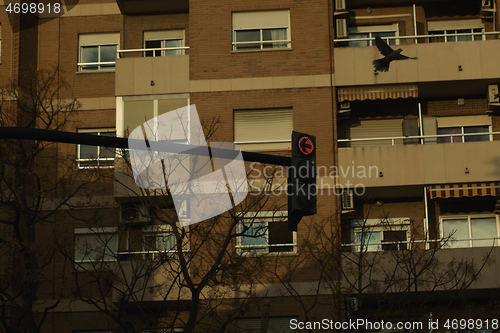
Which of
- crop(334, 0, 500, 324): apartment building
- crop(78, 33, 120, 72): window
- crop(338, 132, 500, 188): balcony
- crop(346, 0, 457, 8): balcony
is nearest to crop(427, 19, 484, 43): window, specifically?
crop(334, 0, 500, 324): apartment building

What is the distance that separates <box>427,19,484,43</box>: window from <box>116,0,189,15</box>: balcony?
797 centimetres

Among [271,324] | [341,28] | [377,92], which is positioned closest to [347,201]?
[377,92]

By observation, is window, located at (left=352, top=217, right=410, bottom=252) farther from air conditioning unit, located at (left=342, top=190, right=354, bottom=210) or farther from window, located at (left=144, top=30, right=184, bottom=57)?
window, located at (left=144, top=30, right=184, bottom=57)

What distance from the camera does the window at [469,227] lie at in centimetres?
1747

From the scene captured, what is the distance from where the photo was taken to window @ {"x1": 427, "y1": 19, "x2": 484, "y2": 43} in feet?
62.0

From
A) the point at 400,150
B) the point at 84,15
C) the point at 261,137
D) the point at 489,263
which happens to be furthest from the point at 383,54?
the point at 84,15

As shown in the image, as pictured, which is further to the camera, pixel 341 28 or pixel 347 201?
pixel 341 28

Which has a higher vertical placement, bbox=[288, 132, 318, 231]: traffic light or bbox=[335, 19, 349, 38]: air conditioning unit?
bbox=[335, 19, 349, 38]: air conditioning unit

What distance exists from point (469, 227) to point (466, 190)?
1.59 m

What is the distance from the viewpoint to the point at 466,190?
54.2 feet

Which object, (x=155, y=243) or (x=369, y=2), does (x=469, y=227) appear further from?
(x=155, y=243)

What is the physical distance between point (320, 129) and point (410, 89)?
9.48 feet

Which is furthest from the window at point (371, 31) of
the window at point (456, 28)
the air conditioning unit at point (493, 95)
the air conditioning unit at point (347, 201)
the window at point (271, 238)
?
the window at point (271, 238)

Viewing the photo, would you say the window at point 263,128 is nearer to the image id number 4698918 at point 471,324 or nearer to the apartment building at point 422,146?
the apartment building at point 422,146
